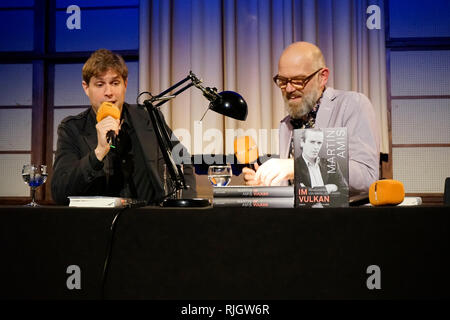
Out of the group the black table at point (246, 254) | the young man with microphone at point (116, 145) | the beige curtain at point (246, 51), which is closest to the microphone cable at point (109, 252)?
the black table at point (246, 254)

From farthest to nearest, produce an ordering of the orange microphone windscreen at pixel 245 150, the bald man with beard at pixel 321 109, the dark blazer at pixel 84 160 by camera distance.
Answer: the orange microphone windscreen at pixel 245 150
the bald man with beard at pixel 321 109
the dark blazer at pixel 84 160

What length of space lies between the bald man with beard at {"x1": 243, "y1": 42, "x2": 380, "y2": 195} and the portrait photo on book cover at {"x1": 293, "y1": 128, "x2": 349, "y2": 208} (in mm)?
837

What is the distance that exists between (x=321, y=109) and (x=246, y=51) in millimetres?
991

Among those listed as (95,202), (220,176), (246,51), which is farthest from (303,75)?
(95,202)

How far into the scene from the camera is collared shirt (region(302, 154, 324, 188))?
85 centimetres

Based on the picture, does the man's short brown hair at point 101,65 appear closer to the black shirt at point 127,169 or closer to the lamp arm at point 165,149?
the black shirt at point 127,169

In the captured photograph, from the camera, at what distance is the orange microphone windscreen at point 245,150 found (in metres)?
2.45

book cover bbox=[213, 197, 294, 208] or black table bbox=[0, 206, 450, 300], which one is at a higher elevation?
book cover bbox=[213, 197, 294, 208]

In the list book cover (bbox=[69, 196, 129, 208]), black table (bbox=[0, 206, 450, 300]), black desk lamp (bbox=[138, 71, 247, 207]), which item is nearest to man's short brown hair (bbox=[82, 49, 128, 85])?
black desk lamp (bbox=[138, 71, 247, 207])

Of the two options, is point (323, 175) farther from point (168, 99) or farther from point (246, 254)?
point (168, 99)

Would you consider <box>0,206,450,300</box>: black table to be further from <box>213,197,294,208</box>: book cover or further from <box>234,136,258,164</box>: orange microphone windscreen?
<box>234,136,258,164</box>: orange microphone windscreen

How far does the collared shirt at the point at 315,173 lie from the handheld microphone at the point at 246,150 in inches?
59.9

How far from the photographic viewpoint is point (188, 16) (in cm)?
284

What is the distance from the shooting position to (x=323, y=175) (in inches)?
33.6
